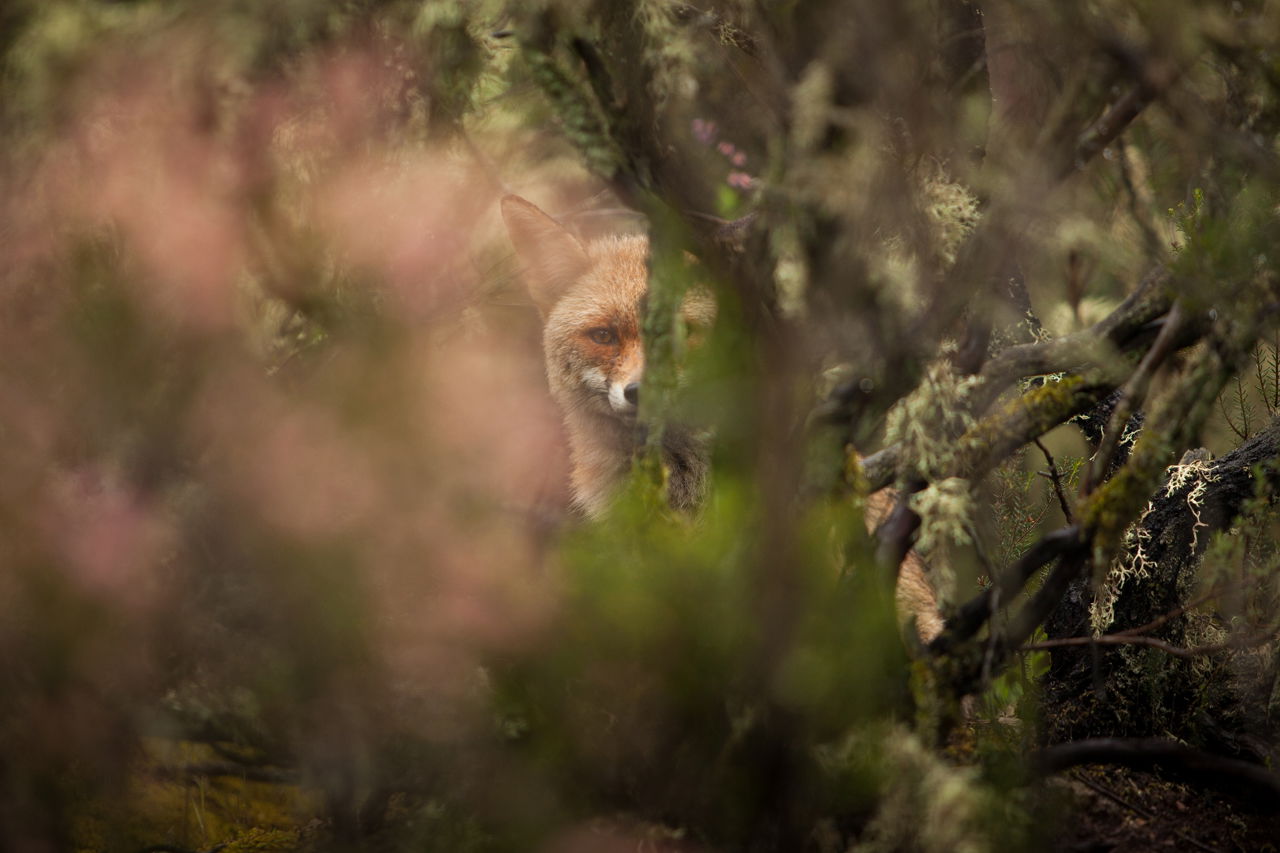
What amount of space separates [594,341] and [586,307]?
147mm

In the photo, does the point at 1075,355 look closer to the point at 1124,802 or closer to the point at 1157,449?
the point at 1157,449

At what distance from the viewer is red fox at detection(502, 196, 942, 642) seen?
122 inches

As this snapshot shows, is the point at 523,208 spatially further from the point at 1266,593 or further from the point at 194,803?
the point at 1266,593

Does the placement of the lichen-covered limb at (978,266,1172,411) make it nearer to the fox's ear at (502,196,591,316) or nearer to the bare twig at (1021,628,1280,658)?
the bare twig at (1021,628,1280,658)

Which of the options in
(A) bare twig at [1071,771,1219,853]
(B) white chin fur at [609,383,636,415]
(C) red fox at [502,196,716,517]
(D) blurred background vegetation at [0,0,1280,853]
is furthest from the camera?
(C) red fox at [502,196,716,517]

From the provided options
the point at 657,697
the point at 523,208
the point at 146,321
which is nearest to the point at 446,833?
the point at 657,697

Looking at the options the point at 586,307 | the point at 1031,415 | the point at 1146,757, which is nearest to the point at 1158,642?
the point at 1146,757

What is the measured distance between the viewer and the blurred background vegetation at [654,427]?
181 centimetres

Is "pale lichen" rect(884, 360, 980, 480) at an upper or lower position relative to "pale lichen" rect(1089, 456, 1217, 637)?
upper

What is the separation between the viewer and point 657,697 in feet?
6.15

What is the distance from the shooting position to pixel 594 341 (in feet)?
11.4

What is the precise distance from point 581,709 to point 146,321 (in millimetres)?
1715

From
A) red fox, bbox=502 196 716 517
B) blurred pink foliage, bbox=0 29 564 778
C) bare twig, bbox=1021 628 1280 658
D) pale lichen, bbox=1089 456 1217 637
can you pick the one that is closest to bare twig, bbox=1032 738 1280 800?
bare twig, bbox=1021 628 1280 658

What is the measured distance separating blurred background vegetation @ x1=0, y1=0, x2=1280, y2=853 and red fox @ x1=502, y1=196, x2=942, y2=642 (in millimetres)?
367
